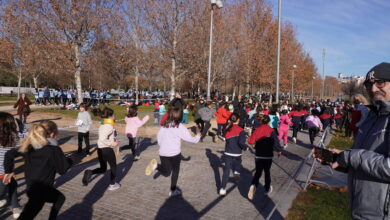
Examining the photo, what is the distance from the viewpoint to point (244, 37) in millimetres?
32094

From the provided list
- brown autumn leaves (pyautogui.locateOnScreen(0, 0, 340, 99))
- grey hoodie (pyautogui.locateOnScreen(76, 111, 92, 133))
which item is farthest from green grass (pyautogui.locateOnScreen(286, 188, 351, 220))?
brown autumn leaves (pyautogui.locateOnScreen(0, 0, 340, 99))

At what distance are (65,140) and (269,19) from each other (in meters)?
30.3

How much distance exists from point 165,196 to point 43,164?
259cm

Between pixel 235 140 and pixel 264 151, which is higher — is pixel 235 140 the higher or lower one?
the higher one

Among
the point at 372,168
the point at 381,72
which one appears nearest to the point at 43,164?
the point at 372,168

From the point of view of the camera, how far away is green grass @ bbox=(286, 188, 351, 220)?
4.73m

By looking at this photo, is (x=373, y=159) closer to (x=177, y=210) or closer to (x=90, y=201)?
(x=177, y=210)

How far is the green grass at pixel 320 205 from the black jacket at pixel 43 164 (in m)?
3.73

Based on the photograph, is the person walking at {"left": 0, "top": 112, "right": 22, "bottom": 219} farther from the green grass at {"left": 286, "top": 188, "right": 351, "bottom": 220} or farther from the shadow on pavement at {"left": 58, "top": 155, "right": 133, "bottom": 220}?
the green grass at {"left": 286, "top": 188, "right": 351, "bottom": 220}

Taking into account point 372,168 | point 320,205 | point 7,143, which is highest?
point 372,168

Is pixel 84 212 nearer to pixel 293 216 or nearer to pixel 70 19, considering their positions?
pixel 293 216

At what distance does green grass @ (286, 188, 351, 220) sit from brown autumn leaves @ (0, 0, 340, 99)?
670 inches

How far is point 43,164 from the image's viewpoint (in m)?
3.57

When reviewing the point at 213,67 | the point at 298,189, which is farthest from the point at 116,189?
the point at 213,67
